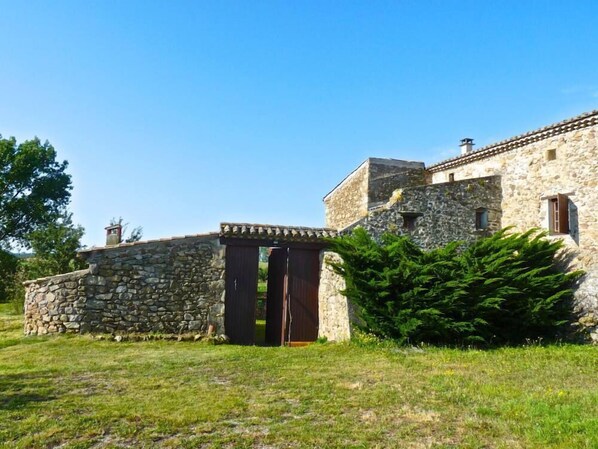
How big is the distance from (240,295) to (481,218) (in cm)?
849

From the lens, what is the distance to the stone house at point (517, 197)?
1256cm

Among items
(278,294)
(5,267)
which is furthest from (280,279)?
(5,267)

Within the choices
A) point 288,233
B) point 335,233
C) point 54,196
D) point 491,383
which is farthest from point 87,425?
point 54,196

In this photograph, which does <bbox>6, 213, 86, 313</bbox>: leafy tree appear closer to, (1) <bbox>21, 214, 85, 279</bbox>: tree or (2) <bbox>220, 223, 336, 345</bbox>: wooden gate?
(1) <bbox>21, 214, 85, 279</bbox>: tree

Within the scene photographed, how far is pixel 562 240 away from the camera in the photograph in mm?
13055

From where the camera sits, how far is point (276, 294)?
1406 cm

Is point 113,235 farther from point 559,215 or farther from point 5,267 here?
point 5,267

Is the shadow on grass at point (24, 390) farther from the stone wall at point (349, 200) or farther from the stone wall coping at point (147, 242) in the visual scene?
the stone wall at point (349, 200)

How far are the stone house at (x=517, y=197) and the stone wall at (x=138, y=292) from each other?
4200 millimetres

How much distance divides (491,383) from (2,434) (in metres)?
6.87

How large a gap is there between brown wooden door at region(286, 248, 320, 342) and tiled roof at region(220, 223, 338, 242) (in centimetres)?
48

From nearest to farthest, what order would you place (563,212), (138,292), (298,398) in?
1. (298,398)
2. (138,292)
3. (563,212)

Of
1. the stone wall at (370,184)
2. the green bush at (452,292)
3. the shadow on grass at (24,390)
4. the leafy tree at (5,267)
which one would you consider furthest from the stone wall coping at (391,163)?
the leafy tree at (5,267)

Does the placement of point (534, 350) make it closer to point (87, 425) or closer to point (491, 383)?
point (491, 383)
